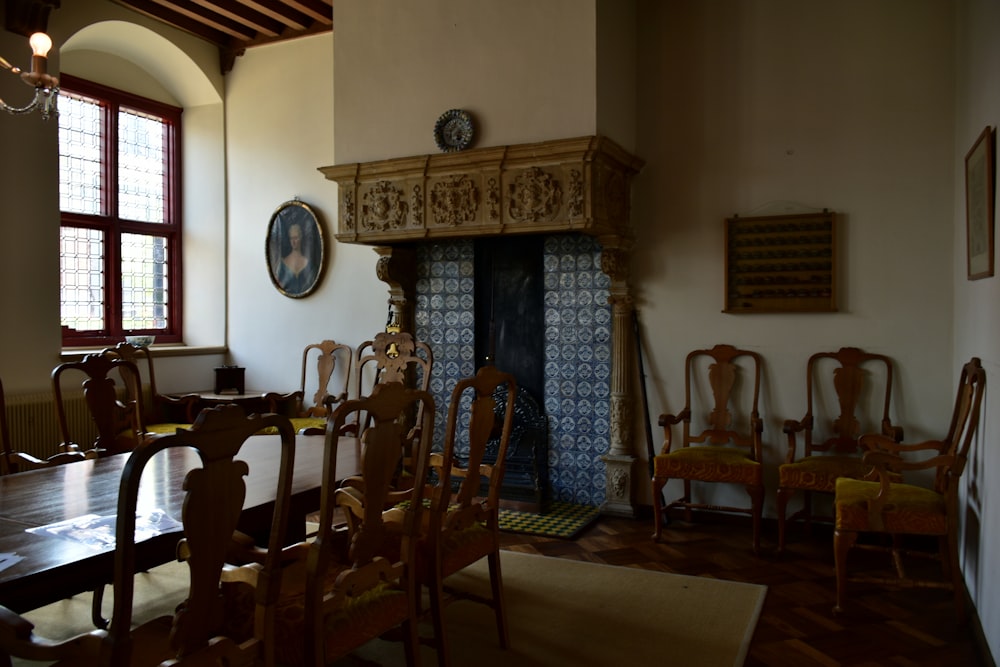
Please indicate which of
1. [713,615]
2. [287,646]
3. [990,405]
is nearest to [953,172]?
[990,405]

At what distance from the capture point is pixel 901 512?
11.0ft

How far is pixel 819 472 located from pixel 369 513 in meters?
2.82

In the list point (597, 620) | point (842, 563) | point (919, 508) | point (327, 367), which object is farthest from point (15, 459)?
point (919, 508)

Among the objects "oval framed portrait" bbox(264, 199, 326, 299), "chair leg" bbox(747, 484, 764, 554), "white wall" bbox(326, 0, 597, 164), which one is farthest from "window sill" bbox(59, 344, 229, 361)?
"chair leg" bbox(747, 484, 764, 554)

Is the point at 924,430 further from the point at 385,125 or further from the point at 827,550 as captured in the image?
the point at 385,125

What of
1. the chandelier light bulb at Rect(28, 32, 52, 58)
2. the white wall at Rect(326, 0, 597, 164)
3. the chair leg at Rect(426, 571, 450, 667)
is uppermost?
the white wall at Rect(326, 0, 597, 164)

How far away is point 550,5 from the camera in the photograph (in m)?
4.70

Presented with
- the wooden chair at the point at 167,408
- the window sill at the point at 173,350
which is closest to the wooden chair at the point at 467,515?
the wooden chair at the point at 167,408

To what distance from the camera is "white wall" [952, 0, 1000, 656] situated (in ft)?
9.46

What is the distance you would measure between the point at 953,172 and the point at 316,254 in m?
4.63

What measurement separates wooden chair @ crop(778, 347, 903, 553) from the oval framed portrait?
3929 millimetres

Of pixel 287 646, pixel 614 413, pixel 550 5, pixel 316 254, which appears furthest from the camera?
pixel 316 254

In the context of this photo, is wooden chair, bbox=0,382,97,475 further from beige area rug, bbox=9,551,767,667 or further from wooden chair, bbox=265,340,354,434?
wooden chair, bbox=265,340,354,434

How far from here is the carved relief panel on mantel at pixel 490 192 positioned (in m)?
4.58
